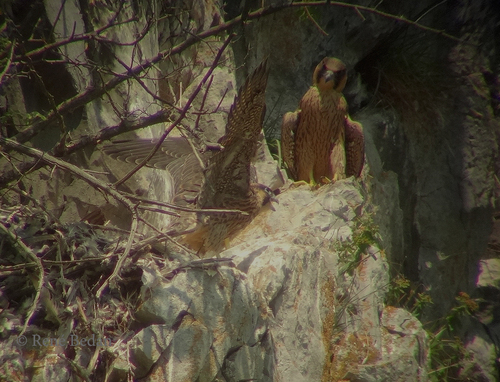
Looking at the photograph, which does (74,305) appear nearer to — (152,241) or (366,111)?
(152,241)

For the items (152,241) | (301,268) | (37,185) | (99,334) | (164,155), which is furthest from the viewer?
(164,155)

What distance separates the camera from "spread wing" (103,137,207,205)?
3.07m

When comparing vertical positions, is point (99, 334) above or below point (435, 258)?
above

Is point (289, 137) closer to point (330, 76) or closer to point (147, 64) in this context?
point (330, 76)

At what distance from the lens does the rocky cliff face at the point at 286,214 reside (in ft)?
6.78

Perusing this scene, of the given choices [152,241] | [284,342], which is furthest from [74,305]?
[284,342]

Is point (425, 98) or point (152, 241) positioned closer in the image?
point (152, 241)

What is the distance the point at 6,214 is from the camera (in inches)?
84.6

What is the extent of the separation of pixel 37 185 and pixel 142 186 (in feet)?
2.66

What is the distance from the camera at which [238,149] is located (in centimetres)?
224

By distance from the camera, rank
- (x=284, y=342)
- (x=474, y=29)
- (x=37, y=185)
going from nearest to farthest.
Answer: (x=284, y=342), (x=37, y=185), (x=474, y=29)

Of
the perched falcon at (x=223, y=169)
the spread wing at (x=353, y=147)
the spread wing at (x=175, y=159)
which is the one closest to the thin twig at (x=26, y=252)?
the perched falcon at (x=223, y=169)

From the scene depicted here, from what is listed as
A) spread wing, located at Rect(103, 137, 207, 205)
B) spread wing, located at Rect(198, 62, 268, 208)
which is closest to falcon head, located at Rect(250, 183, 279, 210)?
spread wing, located at Rect(198, 62, 268, 208)

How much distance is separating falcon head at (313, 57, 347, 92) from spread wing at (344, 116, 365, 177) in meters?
0.42
